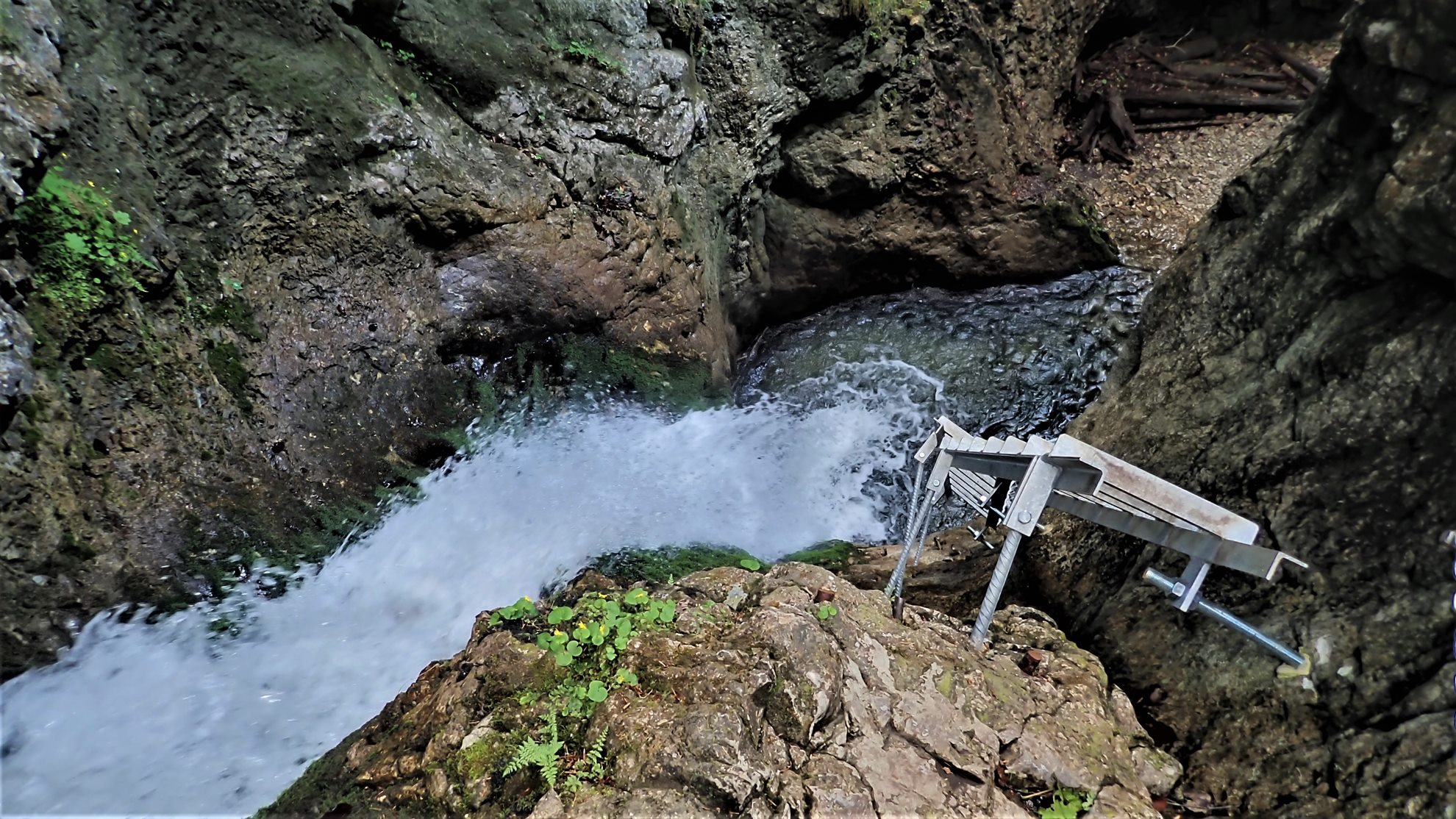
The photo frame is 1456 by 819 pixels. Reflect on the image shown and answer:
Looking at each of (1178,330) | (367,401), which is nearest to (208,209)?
(367,401)

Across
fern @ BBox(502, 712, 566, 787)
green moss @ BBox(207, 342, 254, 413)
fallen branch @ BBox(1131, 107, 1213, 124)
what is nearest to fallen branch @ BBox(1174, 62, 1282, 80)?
fallen branch @ BBox(1131, 107, 1213, 124)

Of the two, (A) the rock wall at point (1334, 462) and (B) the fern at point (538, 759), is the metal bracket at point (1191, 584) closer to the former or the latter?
(A) the rock wall at point (1334, 462)

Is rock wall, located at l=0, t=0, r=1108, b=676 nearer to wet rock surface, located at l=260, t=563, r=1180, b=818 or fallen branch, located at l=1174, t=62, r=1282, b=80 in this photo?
wet rock surface, located at l=260, t=563, r=1180, b=818

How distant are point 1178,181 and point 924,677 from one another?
8.63 m

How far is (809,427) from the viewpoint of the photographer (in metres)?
6.69

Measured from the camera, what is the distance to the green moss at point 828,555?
15.7ft

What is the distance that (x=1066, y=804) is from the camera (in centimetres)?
236

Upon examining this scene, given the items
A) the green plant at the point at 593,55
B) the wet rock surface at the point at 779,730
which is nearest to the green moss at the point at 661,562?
the wet rock surface at the point at 779,730

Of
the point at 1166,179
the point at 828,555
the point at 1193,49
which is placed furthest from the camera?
the point at 1193,49

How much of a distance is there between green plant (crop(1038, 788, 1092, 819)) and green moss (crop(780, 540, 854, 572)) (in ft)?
7.40

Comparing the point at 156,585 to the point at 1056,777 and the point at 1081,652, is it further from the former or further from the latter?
the point at 1081,652

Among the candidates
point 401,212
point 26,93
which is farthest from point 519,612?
point 26,93

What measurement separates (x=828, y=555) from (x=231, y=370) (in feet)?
14.1

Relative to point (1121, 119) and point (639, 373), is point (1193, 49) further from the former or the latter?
point (639, 373)
